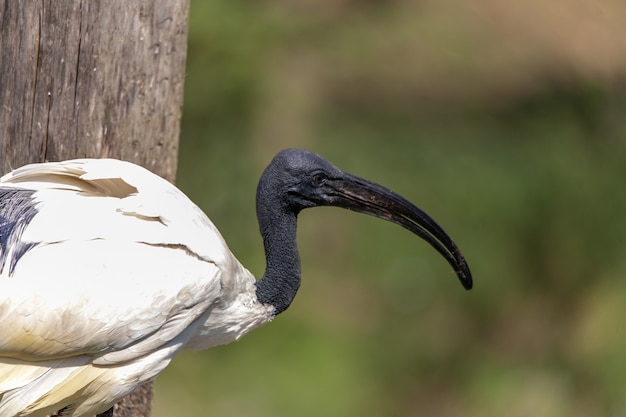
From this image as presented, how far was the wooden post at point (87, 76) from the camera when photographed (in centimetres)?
409

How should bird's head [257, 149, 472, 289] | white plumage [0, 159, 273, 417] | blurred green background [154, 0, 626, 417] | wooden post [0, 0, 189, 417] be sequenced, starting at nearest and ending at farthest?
white plumage [0, 159, 273, 417], wooden post [0, 0, 189, 417], bird's head [257, 149, 472, 289], blurred green background [154, 0, 626, 417]

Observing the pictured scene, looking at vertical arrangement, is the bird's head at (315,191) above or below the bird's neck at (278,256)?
above

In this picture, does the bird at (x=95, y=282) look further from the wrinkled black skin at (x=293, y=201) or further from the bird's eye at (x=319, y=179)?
the bird's eye at (x=319, y=179)

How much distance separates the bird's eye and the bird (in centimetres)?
51

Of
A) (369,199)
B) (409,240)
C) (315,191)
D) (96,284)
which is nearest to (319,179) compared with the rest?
(315,191)

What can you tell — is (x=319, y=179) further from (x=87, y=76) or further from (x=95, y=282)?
(x=95, y=282)

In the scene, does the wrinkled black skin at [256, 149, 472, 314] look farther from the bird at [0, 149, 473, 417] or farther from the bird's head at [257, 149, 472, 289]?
the bird at [0, 149, 473, 417]

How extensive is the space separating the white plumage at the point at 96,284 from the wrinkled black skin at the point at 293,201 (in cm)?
42

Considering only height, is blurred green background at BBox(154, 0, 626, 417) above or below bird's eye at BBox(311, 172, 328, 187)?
below

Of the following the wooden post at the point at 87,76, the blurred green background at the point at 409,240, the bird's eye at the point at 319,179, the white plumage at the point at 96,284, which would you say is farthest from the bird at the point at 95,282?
the blurred green background at the point at 409,240

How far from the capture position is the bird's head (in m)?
4.43

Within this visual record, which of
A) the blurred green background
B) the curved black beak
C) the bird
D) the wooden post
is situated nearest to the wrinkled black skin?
the curved black beak

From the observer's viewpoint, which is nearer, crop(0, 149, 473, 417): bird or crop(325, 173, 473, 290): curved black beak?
crop(0, 149, 473, 417): bird

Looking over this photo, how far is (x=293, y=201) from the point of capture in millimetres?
4496
